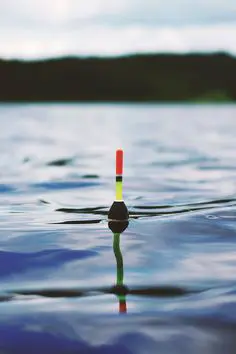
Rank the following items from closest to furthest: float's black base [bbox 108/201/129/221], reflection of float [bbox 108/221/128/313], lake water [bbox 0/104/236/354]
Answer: lake water [bbox 0/104/236/354], reflection of float [bbox 108/221/128/313], float's black base [bbox 108/201/129/221]

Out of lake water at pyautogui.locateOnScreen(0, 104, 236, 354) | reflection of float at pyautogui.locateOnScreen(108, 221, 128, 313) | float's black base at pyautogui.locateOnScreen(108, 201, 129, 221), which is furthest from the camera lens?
float's black base at pyautogui.locateOnScreen(108, 201, 129, 221)

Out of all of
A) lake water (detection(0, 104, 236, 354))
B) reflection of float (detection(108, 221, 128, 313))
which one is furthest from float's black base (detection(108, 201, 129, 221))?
lake water (detection(0, 104, 236, 354))

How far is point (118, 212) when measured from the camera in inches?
477

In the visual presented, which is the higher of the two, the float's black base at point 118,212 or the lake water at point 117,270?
the float's black base at point 118,212

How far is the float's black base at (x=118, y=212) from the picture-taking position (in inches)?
469

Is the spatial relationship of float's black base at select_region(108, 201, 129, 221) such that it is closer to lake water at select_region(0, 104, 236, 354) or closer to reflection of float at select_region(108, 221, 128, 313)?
reflection of float at select_region(108, 221, 128, 313)

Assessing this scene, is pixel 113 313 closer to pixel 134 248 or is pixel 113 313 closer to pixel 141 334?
pixel 141 334

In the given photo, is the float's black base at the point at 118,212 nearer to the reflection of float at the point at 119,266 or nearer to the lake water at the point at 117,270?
the reflection of float at the point at 119,266

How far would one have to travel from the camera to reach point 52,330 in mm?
6766

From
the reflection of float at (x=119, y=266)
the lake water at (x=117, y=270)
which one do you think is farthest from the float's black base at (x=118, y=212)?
the lake water at (x=117, y=270)

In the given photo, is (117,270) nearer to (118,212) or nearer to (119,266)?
(119,266)

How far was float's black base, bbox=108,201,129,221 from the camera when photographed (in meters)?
11.9

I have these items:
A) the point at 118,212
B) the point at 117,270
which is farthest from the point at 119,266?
the point at 118,212

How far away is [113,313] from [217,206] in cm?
793
